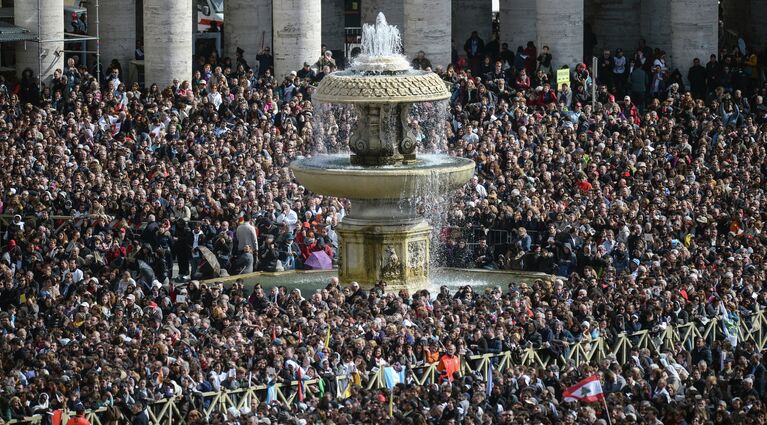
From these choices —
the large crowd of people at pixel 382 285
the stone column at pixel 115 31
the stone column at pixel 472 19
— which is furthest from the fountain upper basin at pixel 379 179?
the stone column at pixel 472 19

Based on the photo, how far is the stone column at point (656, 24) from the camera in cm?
8019

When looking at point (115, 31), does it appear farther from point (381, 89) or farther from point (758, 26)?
point (381, 89)

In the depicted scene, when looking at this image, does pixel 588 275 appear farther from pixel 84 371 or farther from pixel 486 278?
pixel 84 371

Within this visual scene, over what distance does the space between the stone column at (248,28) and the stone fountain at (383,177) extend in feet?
76.8

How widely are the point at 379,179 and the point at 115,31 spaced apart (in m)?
25.6

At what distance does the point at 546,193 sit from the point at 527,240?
3889 millimetres

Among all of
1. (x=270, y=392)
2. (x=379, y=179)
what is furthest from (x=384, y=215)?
(x=270, y=392)

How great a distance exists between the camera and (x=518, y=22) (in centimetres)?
7850

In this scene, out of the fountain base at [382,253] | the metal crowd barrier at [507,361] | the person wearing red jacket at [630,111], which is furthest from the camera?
the person wearing red jacket at [630,111]

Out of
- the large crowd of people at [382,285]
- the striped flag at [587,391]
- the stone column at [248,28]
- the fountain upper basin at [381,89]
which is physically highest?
the stone column at [248,28]

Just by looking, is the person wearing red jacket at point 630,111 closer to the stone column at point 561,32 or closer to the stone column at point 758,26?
the stone column at point 561,32

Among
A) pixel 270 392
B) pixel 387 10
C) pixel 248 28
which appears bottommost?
pixel 270 392

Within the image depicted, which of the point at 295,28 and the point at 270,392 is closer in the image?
the point at 270,392

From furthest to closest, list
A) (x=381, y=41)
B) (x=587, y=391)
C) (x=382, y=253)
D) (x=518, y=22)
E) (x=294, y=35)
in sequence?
1. (x=518, y=22)
2. (x=294, y=35)
3. (x=381, y=41)
4. (x=382, y=253)
5. (x=587, y=391)
